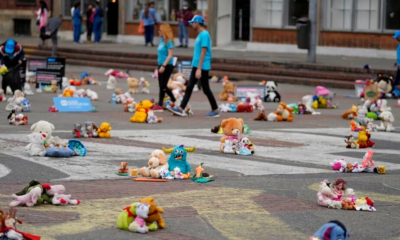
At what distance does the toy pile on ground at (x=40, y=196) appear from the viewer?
749 cm

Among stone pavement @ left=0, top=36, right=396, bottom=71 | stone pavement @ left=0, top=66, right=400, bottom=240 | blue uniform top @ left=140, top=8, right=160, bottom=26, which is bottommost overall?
stone pavement @ left=0, top=66, right=400, bottom=240

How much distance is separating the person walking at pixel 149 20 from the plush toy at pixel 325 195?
29.4 metres

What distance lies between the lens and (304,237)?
679cm

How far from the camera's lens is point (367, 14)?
31.4 meters

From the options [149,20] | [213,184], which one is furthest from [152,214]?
[149,20]

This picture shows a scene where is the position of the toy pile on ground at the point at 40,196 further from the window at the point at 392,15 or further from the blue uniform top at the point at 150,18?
the blue uniform top at the point at 150,18

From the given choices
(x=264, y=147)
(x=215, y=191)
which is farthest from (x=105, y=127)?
→ (x=215, y=191)

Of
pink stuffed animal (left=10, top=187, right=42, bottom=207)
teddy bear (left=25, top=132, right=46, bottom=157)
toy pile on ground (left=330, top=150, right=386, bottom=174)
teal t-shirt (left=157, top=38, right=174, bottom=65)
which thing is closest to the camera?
pink stuffed animal (left=10, top=187, right=42, bottom=207)

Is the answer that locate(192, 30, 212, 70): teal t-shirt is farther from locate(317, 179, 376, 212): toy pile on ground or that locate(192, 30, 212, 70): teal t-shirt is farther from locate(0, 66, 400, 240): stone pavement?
locate(317, 179, 376, 212): toy pile on ground

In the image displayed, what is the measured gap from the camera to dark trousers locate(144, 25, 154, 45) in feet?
122

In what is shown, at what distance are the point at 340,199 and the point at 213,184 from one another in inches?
58.7

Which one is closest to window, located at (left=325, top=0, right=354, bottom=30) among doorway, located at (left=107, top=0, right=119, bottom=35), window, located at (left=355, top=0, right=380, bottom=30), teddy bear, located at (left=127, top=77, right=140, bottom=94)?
window, located at (left=355, top=0, right=380, bottom=30)

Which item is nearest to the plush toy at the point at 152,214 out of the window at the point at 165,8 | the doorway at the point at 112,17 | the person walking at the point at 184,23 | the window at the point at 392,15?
the window at the point at 392,15

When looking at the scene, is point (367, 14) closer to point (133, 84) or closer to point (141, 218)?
point (133, 84)
